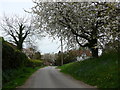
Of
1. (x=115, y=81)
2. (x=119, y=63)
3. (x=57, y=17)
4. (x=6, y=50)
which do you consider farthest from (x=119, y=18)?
(x=6, y=50)

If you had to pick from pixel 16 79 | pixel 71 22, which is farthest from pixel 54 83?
pixel 71 22

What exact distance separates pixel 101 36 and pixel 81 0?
476cm

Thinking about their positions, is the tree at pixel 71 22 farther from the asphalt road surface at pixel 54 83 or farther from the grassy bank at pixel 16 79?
the grassy bank at pixel 16 79

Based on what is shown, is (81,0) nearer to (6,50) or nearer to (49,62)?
A: (6,50)

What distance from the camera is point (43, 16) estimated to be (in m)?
23.5

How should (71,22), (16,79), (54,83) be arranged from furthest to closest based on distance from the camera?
(71,22), (16,79), (54,83)

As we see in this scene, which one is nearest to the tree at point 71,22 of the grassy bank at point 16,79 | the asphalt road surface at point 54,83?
the asphalt road surface at point 54,83

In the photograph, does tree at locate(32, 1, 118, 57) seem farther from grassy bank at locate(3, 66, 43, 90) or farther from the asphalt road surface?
grassy bank at locate(3, 66, 43, 90)

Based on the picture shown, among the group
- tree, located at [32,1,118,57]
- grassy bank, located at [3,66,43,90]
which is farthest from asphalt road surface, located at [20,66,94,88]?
tree, located at [32,1,118,57]

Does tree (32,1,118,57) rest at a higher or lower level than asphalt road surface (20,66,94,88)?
higher

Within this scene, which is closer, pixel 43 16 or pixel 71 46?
pixel 43 16

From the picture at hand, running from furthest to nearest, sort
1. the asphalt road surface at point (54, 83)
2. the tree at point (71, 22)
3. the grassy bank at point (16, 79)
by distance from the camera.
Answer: the tree at point (71, 22) < the grassy bank at point (16, 79) < the asphalt road surface at point (54, 83)

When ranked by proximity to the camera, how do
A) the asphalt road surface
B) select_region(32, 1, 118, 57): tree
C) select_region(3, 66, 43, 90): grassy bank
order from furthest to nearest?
1. select_region(32, 1, 118, 57): tree
2. select_region(3, 66, 43, 90): grassy bank
3. the asphalt road surface

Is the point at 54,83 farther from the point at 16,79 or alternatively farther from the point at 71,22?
the point at 71,22
